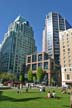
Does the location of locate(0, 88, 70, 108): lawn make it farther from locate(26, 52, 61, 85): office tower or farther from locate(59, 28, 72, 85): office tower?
locate(26, 52, 61, 85): office tower

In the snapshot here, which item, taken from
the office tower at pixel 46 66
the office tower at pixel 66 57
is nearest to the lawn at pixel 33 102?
the office tower at pixel 66 57

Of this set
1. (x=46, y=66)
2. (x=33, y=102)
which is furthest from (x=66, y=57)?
(x=33, y=102)

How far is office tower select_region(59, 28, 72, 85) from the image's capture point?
422 feet

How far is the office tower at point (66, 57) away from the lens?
12862 centimetres

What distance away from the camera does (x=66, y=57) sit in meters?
136

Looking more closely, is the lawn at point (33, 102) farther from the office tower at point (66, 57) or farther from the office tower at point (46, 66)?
the office tower at point (46, 66)

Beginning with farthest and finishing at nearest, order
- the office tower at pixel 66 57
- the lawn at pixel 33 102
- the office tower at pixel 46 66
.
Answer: the office tower at pixel 46 66
the office tower at pixel 66 57
the lawn at pixel 33 102

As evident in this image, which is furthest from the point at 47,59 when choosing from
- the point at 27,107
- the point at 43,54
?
the point at 27,107

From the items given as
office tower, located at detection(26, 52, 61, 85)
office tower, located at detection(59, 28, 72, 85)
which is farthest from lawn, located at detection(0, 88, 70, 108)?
office tower, located at detection(26, 52, 61, 85)

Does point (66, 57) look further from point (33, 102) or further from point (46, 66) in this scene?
point (33, 102)

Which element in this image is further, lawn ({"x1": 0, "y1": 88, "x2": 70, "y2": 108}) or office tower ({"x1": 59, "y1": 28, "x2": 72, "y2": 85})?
office tower ({"x1": 59, "y1": 28, "x2": 72, "y2": 85})

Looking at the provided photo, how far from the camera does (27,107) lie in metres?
25.0

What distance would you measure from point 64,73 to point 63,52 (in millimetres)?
16160

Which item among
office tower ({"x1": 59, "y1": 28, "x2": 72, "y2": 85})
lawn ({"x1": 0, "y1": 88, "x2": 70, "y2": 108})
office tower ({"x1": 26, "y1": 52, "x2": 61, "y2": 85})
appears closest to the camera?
lawn ({"x1": 0, "y1": 88, "x2": 70, "y2": 108})
